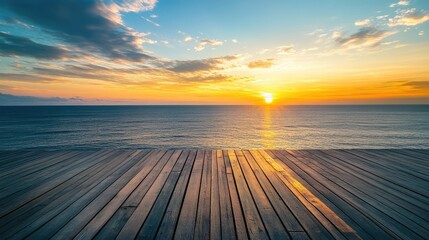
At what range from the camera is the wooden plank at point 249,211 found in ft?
7.09

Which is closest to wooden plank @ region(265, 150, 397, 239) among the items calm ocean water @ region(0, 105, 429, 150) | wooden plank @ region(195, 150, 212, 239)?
wooden plank @ region(195, 150, 212, 239)

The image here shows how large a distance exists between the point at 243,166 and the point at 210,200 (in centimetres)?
183

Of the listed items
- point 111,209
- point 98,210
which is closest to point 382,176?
point 111,209

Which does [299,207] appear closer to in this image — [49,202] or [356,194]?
[356,194]

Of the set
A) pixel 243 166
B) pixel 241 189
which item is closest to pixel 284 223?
pixel 241 189

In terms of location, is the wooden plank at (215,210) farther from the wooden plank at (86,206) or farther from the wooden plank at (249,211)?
the wooden plank at (86,206)

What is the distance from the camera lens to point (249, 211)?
2617 mm

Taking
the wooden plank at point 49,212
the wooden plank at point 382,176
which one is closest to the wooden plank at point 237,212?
the wooden plank at point 49,212

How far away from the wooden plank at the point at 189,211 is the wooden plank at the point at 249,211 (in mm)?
693

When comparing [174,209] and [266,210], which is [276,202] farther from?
[174,209]

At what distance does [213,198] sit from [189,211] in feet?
1.65

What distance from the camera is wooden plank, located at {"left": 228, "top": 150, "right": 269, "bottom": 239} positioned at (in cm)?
216

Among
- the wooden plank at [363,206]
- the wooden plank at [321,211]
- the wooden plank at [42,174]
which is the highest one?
the wooden plank at [42,174]

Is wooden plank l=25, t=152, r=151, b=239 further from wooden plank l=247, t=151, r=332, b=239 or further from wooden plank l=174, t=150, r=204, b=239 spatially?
wooden plank l=247, t=151, r=332, b=239
